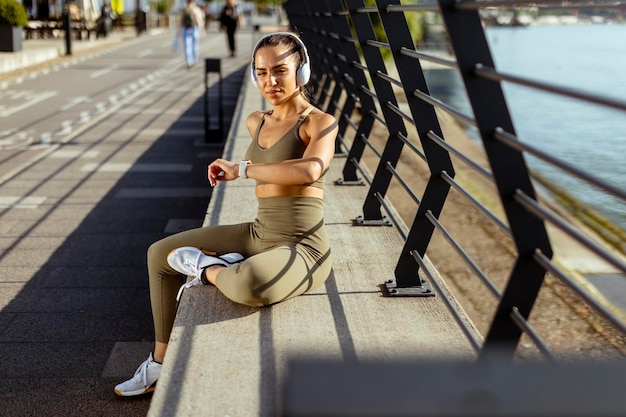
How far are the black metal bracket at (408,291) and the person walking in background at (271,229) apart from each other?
0.27 metres

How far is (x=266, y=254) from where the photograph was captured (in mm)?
3344

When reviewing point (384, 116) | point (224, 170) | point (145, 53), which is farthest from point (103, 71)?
point (224, 170)

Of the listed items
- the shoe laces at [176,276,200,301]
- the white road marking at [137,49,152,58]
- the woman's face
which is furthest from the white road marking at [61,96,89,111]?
the white road marking at [137,49,152,58]

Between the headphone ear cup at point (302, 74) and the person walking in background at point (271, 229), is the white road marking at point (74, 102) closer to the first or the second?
the person walking in background at point (271, 229)

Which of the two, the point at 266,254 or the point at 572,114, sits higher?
the point at 266,254

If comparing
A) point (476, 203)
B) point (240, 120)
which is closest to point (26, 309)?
point (476, 203)

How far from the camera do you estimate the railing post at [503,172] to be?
2311mm

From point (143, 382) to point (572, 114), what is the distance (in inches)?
1518

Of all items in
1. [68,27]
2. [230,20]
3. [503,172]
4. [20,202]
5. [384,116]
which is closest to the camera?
[503,172]

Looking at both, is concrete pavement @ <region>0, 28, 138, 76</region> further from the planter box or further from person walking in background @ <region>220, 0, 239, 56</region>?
person walking in background @ <region>220, 0, 239, 56</region>

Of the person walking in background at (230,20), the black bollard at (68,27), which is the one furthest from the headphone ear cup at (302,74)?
the person walking in background at (230,20)

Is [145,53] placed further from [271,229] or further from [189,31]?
[271,229]

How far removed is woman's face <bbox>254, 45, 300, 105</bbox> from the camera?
3.43 metres

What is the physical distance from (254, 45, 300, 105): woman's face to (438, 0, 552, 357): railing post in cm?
112
